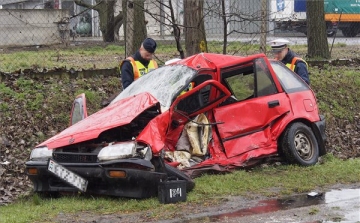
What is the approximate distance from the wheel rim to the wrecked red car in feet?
0.04

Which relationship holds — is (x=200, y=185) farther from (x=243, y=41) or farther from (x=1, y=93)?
(x=243, y=41)

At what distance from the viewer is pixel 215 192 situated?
27.3 feet

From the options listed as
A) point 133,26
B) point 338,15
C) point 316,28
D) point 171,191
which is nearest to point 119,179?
point 171,191

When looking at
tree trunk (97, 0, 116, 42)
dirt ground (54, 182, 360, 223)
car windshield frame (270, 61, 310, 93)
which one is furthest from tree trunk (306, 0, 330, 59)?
dirt ground (54, 182, 360, 223)

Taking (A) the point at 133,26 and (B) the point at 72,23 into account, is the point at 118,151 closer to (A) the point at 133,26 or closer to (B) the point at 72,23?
(A) the point at 133,26

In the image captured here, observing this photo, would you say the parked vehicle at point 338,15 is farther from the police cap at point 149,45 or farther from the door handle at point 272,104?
the door handle at point 272,104

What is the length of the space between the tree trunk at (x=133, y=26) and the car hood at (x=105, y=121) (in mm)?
3983

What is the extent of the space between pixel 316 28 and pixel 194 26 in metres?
5.84

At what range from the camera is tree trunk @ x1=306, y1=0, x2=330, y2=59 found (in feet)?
56.2

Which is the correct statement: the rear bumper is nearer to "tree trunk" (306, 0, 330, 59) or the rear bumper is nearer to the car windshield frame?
the car windshield frame

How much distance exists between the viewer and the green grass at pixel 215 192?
7602 millimetres

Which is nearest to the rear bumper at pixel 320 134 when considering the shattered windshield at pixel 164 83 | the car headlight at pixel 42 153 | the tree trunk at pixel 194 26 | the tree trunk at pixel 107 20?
the shattered windshield at pixel 164 83

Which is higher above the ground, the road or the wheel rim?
the wheel rim

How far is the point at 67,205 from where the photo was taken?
7.84 metres
